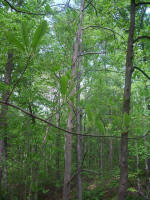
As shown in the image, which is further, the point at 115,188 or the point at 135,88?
the point at 115,188

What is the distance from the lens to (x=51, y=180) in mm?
11695

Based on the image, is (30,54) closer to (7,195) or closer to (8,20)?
(8,20)

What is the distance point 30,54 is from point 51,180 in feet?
41.2

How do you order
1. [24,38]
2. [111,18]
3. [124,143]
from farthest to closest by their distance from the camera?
[111,18]
[124,143]
[24,38]

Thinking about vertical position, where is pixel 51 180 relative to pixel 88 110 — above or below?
below

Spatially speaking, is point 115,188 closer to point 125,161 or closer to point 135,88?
point 135,88

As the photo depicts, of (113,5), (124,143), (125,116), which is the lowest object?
(124,143)

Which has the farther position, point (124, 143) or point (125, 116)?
point (124, 143)

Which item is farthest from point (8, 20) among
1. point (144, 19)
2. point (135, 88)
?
point (144, 19)

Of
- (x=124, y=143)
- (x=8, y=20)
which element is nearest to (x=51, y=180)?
(x=8, y=20)

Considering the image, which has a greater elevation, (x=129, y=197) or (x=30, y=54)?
(x=30, y=54)

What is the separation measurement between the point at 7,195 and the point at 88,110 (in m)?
9.10

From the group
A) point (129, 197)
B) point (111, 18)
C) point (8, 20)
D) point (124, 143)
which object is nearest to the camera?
point (124, 143)

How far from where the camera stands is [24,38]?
1.74ft
